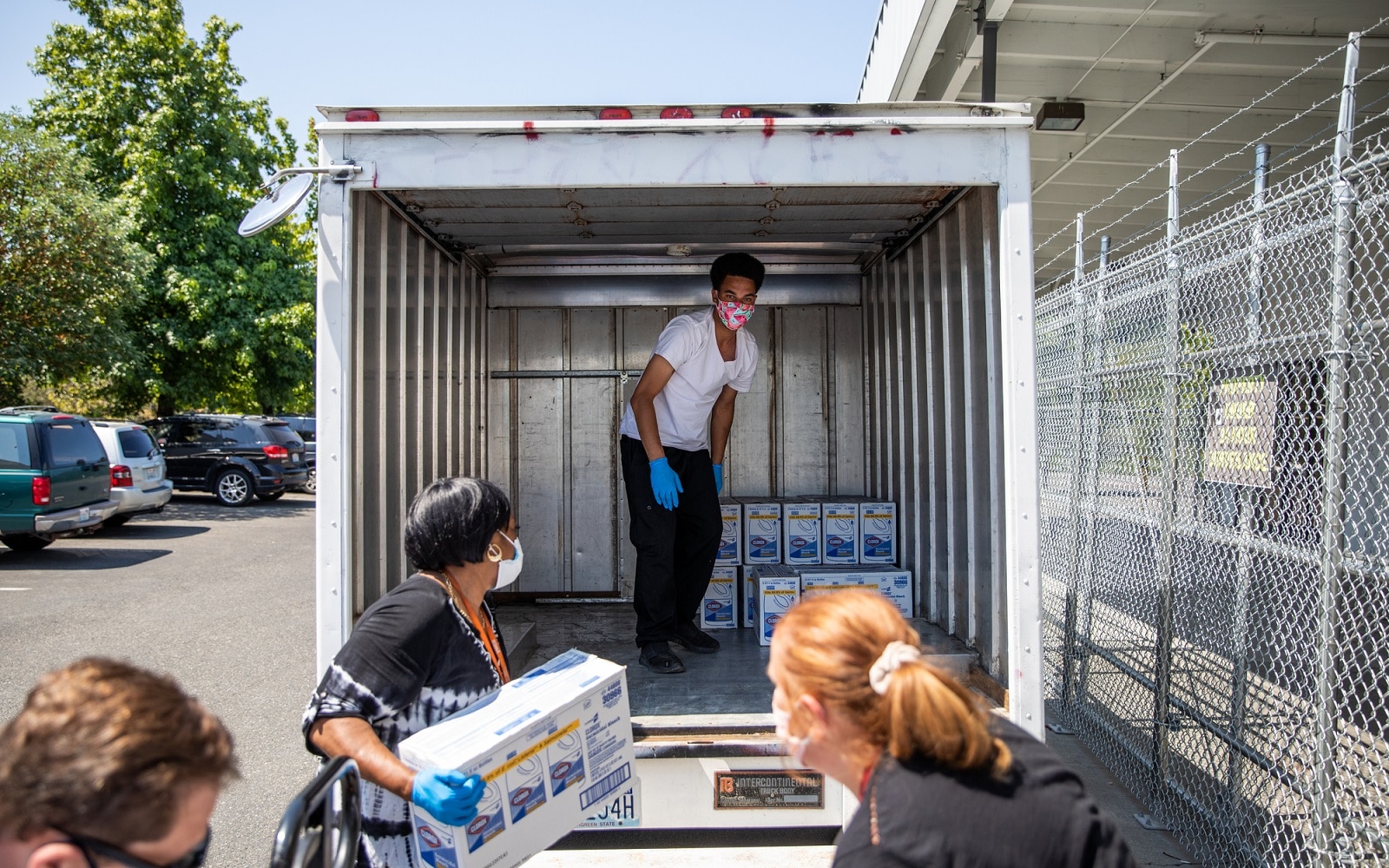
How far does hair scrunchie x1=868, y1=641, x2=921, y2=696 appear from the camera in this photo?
1.32 m

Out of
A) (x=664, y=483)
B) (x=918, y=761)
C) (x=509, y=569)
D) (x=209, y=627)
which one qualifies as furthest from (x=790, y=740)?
(x=209, y=627)

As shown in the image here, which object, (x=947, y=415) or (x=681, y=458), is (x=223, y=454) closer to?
(x=681, y=458)

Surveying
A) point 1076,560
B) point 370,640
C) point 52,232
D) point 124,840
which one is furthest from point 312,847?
point 52,232

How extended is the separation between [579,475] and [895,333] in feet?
6.84

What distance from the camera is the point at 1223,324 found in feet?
12.7

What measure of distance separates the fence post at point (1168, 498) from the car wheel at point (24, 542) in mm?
13189

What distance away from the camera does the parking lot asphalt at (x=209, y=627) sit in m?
4.50

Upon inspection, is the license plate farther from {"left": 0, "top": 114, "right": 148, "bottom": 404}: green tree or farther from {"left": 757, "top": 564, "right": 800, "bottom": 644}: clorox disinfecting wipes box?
{"left": 0, "top": 114, "right": 148, "bottom": 404}: green tree

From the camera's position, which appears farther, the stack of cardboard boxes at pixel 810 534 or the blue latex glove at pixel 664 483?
the stack of cardboard boxes at pixel 810 534

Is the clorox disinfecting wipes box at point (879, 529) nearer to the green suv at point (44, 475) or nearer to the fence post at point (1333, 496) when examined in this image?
the fence post at point (1333, 496)

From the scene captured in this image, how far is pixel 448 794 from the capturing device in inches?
69.9

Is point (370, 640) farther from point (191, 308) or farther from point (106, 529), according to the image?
point (191, 308)

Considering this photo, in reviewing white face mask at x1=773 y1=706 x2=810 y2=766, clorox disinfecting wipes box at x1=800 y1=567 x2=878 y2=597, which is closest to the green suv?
clorox disinfecting wipes box at x1=800 y1=567 x2=878 y2=597

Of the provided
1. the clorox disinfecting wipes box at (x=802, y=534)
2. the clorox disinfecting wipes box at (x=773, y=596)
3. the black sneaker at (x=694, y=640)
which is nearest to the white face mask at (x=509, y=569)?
the black sneaker at (x=694, y=640)
